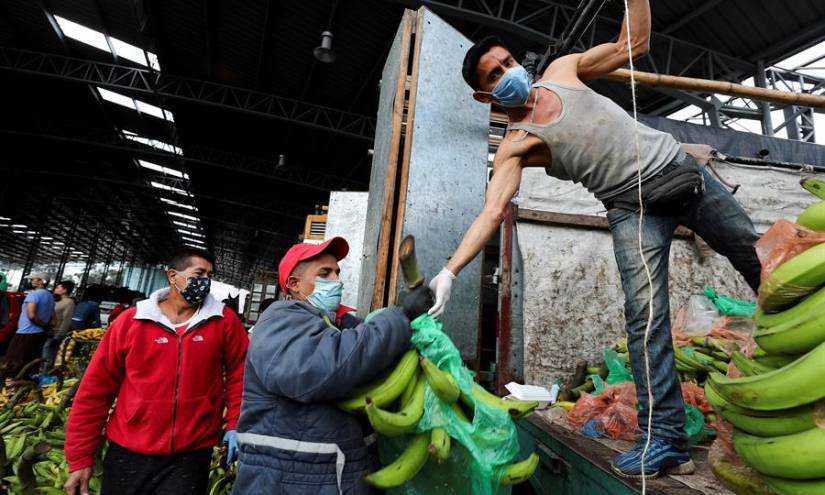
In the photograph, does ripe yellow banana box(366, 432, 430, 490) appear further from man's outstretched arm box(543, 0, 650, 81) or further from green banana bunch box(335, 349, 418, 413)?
man's outstretched arm box(543, 0, 650, 81)

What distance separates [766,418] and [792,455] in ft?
0.55

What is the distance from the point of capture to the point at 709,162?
454 centimetres

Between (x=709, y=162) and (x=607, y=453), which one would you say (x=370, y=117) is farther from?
(x=607, y=453)

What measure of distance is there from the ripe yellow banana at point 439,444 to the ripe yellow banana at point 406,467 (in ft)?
0.19

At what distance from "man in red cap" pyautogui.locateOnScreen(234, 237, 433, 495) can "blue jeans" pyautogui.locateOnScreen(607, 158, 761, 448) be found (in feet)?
3.20

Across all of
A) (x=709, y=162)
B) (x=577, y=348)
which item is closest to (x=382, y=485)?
(x=577, y=348)

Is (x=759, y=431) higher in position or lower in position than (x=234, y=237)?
lower

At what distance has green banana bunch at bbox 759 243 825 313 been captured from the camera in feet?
3.45

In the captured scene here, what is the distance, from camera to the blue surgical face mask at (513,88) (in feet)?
6.44

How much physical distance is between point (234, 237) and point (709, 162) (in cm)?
2776

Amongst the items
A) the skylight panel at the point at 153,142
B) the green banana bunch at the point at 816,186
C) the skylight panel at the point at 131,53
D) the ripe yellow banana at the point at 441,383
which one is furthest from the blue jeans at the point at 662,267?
the skylight panel at the point at 153,142

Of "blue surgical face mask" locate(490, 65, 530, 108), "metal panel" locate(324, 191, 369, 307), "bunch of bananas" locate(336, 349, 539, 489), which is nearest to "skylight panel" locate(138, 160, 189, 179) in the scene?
"metal panel" locate(324, 191, 369, 307)

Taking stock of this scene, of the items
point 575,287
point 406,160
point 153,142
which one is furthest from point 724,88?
point 153,142

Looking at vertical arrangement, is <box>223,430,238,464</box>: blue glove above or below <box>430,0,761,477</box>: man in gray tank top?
below
